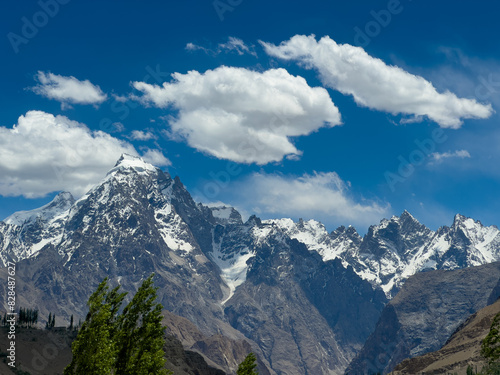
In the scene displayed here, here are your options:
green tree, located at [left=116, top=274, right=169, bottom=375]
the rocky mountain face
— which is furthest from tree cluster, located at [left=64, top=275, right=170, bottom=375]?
the rocky mountain face

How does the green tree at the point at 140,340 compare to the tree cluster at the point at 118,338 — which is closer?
the tree cluster at the point at 118,338

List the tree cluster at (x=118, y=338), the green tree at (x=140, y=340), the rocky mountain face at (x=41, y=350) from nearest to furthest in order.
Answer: the tree cluster at (x=118, y=338)
the green tree at (x=140, y=340)
the rocky mountain face at (x=41, y=350)

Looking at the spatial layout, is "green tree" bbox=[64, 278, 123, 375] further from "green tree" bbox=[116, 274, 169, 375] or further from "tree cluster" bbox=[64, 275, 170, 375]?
"green tree" bbox=[116, 274, 169, 375]

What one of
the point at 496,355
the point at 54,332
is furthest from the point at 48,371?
the point at 496,355

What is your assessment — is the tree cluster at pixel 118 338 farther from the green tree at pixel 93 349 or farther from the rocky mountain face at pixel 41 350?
the rocky mountain face at pixel 41 350

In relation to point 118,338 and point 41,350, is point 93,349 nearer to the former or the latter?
point 118,338

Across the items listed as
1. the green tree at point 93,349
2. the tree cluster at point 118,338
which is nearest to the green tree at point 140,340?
the tree cluster at point 118,338

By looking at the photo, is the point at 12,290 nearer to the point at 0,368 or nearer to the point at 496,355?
the point at 0,368

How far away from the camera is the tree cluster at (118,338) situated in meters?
50.1

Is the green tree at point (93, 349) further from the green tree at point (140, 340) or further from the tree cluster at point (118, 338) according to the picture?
the green tree at point (140, 340)

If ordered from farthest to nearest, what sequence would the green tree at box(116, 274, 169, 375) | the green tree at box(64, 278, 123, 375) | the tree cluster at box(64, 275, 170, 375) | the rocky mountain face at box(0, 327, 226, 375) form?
the rocky mountain face at box(0, 327, 226, 375) < the green tree at box(116, 274, 169, 375) < the tree cluster at box(64, 275, 170, 375) < the green tree at box(64, 278, 123, 375)

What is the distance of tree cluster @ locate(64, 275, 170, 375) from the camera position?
164 ft

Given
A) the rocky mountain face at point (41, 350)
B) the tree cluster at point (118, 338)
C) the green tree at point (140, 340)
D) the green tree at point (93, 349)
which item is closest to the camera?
the green tree at point (93, 349)

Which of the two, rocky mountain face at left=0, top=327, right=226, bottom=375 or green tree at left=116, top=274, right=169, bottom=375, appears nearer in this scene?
green tree at left=116, top=274, right=169, bottom=375
